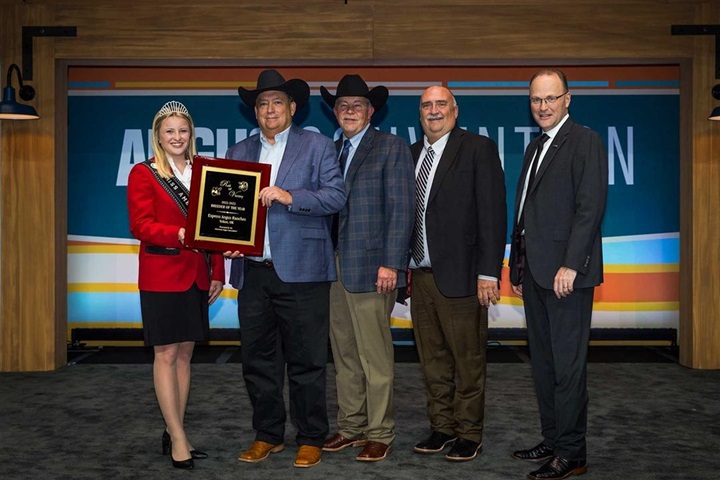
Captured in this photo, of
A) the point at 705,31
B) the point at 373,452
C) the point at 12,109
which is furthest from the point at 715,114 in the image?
the point at 12,109

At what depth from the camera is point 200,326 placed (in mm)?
3498

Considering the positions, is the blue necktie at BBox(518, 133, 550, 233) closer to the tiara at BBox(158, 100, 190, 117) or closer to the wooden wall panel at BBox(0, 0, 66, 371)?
the tiara at BBox(158, 100, 190, 117)

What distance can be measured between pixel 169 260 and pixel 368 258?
2.95ft

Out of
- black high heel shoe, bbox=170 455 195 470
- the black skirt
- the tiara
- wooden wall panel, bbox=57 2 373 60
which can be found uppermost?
wooden wall panel, bbox=57 2 373 60

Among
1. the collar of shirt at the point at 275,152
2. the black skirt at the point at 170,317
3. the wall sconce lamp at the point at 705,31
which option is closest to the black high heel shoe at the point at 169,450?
the black skirt at the point at 170,317

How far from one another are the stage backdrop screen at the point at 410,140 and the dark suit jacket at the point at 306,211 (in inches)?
144

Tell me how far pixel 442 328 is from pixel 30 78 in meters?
4.06

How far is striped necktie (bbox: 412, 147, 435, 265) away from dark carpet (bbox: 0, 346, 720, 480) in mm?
984

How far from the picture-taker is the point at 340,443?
12.5ft

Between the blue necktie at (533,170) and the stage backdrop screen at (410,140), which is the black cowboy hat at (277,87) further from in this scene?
the stage backdrop screen at (410,140)

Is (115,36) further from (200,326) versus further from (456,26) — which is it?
(200,326)

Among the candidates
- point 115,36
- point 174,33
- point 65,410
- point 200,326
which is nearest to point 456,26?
point 174,33

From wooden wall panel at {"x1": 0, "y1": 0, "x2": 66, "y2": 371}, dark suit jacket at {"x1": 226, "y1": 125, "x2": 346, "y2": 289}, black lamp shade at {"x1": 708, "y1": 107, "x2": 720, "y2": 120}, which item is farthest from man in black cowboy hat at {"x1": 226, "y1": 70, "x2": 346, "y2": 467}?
black lamp shade at {"x1": 708, "y1": 107, "x2": 720, "y2": 120}

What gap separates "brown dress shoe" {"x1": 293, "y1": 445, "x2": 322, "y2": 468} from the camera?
3523 mm
